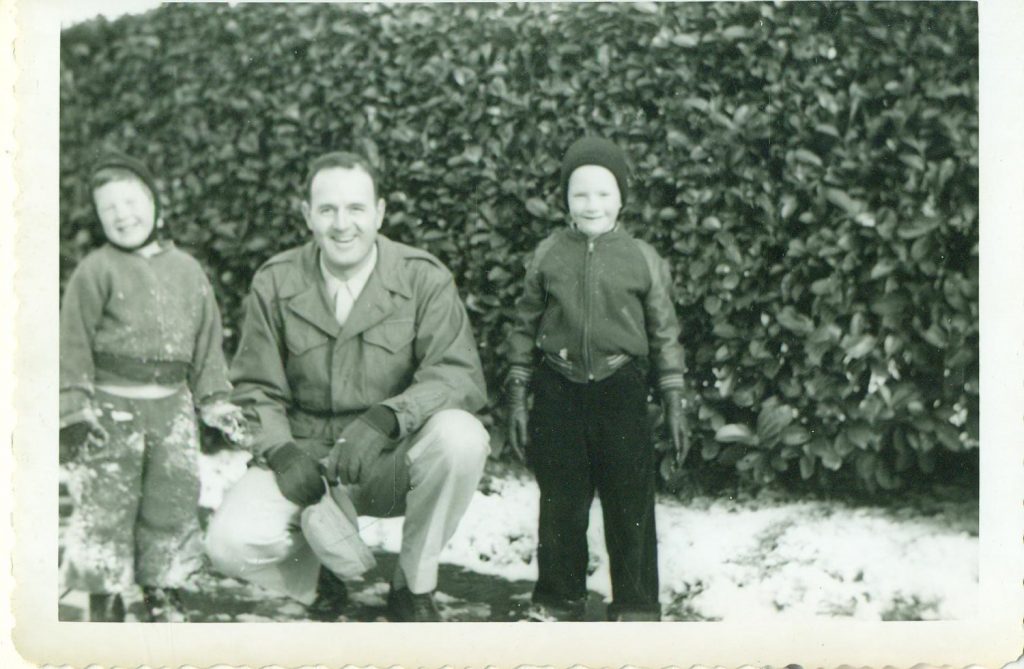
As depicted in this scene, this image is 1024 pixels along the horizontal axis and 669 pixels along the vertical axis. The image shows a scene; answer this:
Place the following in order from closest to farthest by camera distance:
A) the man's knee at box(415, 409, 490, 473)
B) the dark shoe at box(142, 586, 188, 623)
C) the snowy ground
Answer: the man's knee at box(415, 409, 490, 473) → the snowy ground → the dark shoe at box(142, 586, 188, 623)

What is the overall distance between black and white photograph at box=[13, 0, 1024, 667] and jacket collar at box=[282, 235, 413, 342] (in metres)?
0.01

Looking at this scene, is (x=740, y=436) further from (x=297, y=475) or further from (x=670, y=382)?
(x=297, y=475)

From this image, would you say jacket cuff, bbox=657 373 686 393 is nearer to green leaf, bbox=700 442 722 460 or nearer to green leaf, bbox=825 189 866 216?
green leaf, bbox=700 442 722 460

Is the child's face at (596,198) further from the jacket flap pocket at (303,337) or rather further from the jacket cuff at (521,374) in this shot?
the jacket flap pocket at (303,337)

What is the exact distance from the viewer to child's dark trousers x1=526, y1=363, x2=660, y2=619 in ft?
14.3

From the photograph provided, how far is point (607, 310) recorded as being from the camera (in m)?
4.34

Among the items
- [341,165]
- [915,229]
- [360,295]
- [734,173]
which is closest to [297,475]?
[360,295]

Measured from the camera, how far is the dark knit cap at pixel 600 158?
4.37 meters

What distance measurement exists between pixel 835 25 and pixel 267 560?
10.5 feet

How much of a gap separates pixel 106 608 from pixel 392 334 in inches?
66.7

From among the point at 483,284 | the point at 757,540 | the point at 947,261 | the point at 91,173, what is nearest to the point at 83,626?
the point at 91,173

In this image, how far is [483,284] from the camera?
447 cm

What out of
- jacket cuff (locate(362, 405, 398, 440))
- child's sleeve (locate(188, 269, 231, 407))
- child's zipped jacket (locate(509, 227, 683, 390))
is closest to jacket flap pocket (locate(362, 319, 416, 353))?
jacket cuff (locate(362, 405, 398, 440))

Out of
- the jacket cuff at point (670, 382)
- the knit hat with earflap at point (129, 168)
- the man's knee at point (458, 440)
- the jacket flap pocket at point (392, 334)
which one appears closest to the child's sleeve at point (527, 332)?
the man's knee at point (458, 440)
